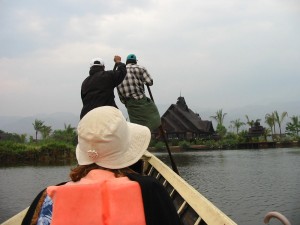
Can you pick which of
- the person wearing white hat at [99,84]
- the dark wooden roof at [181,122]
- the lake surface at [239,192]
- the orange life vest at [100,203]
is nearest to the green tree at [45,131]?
the dark wooden roof at [181,122]

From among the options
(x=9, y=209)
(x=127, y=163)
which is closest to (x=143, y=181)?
(x=127, y=163)

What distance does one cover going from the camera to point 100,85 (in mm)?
3893

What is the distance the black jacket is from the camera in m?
3.89

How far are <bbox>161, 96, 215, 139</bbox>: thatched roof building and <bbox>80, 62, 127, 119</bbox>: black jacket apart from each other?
44.4 metres

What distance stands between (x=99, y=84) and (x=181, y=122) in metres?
45.4

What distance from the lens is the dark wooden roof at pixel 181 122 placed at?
4900 cm

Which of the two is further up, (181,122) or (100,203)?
(181,122)

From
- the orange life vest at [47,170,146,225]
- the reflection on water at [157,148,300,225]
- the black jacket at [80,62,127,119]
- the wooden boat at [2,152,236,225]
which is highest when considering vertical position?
the black jacket at [80,62,127,119]

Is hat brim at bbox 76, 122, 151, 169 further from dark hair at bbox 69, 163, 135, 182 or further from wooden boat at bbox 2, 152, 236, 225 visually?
wooden boat at bbox 2, 152, 236, 225

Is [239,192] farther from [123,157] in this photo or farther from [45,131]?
[45,131]

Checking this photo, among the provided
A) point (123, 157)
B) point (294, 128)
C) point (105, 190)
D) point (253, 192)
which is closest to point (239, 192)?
point (253, 192)

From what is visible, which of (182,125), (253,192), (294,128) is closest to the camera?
(253,192)

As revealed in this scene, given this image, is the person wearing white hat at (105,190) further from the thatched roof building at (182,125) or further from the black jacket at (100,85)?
the thatched roof building at (182,125)

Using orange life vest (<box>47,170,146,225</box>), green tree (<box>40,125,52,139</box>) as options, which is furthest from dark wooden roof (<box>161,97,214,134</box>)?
orange life vest (<box>47,170,146,225</box>)
